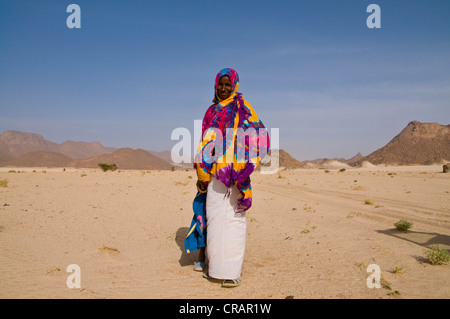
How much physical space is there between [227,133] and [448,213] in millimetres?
8819

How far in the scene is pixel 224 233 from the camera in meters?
4.35

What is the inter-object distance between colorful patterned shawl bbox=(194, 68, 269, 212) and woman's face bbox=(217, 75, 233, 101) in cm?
6

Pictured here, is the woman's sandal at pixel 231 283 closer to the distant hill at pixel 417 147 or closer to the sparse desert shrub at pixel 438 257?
the sparse desert shrub at pixel 438 257

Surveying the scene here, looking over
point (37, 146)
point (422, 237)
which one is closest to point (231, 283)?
point (422, 237)

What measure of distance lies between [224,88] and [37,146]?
497 ft

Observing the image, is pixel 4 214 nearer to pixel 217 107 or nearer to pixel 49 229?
pixel 49 229

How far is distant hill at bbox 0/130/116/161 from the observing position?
399 ft

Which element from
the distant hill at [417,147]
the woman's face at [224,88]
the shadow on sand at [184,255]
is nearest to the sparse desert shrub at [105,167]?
the shadow on sand at [184,255]

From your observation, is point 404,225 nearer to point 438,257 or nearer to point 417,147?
point 438,257

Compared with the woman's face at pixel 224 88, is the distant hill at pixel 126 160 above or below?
below

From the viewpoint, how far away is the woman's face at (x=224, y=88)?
4.61 meters

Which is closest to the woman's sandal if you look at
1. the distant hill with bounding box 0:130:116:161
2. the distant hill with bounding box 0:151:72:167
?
the distant hill with bounding box 0:151:72:167

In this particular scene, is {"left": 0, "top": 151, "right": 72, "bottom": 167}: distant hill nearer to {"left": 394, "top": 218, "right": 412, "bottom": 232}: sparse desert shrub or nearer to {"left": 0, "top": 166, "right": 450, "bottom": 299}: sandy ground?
{"left": 0, "top": 166, "right": 450, "bottom": 299}: sandy ground

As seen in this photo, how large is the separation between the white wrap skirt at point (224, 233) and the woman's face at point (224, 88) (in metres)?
1.20
